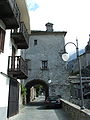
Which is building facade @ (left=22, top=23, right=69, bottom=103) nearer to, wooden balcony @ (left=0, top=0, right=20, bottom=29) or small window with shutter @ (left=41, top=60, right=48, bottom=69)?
small window with shutter @ (left=41, top=60, right=48, bottom=69)

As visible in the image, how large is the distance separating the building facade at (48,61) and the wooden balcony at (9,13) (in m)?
16.7

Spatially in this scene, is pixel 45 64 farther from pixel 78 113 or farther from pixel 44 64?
pixel 78 113

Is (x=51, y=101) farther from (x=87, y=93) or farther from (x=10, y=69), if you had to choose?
(x=87, y=93)

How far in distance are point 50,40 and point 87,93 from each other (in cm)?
1195

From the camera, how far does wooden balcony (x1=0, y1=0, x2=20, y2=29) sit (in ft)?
24.2

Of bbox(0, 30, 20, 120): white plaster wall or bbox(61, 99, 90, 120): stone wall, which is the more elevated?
bbox(0, 30, 20, 120): white plaster wall

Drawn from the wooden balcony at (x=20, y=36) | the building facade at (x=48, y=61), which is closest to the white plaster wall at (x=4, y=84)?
the wooden balcony at (x=20, y=36)

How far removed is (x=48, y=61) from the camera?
86.4ft

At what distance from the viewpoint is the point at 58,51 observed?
26.7m

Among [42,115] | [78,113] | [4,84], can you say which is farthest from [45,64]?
[78,113]

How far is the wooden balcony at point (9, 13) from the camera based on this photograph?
24.2 feet

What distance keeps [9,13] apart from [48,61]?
18367 millimetres

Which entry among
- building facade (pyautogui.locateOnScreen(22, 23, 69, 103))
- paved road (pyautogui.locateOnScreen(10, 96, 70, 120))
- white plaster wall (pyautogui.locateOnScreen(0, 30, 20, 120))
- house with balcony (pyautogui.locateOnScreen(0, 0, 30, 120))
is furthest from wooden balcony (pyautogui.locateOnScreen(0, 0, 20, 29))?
building facade (pyautogui.locateOnScreen(22, 23, 69, 103))

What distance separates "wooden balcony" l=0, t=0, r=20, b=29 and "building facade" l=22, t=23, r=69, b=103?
16.7 m
